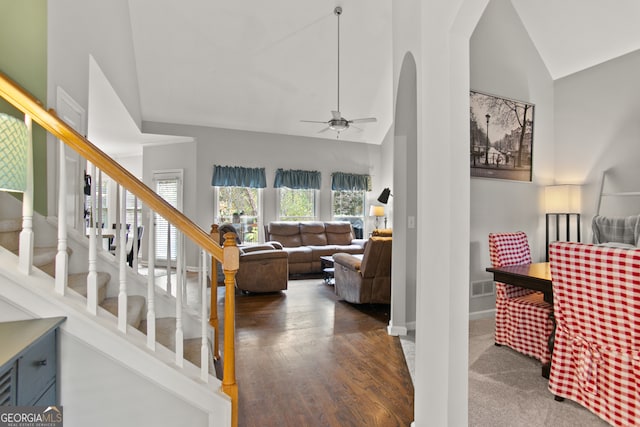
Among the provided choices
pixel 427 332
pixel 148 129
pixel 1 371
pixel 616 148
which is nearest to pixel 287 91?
pixel 148 129

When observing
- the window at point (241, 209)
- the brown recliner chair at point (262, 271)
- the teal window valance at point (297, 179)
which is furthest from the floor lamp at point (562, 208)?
the window at point (241, 209)

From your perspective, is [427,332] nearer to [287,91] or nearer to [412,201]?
[412,201]

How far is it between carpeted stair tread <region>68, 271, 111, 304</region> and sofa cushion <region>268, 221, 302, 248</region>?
14.6 feet

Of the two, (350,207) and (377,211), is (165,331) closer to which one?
(377,211)

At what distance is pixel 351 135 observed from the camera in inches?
298

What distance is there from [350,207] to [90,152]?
6673 mm

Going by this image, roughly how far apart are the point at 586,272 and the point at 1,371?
258cm

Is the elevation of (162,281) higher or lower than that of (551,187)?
lower

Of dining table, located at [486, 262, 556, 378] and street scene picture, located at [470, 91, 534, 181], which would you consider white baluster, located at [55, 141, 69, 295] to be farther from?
street scene picture, located at [470, 91, 534, 181]

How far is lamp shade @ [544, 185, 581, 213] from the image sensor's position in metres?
3.69

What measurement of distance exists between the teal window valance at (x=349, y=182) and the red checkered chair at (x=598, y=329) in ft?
19.0

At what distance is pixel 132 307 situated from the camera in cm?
207

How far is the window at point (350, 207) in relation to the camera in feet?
25.4

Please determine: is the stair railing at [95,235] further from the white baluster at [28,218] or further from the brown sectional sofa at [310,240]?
the brown sectional sofa at [310,240]
